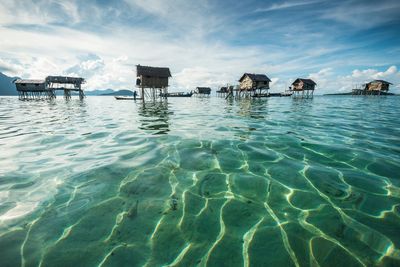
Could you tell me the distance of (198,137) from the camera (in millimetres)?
6836

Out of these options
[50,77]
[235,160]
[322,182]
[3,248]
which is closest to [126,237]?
[3,248]

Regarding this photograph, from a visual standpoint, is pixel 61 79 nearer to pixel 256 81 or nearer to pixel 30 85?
pixel 30 85

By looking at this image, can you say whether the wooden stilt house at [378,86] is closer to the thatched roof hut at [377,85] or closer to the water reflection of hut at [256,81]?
the thatched roof hut at [377,85]

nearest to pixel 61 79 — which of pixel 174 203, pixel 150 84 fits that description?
pixel 150 84

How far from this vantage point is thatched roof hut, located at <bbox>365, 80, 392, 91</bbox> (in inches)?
2349

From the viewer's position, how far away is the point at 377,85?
6219 cm

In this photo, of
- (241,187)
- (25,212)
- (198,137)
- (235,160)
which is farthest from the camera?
(198,137)

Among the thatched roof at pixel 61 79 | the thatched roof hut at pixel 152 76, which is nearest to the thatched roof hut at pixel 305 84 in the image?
the thatched roof hut at pixel 152 76

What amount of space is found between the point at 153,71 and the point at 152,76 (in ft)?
3.20

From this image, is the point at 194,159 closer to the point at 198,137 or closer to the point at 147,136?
the point at 198,137

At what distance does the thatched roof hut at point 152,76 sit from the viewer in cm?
3250

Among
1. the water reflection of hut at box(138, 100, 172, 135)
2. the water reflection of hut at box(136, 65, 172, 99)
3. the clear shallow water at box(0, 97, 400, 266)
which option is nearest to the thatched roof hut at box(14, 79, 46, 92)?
the water reflection of hut at box(136, 65, 172, 99)

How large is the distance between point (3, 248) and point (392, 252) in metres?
4.17

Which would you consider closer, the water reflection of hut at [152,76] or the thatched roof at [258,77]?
the water reflection of hut at [152,76]
